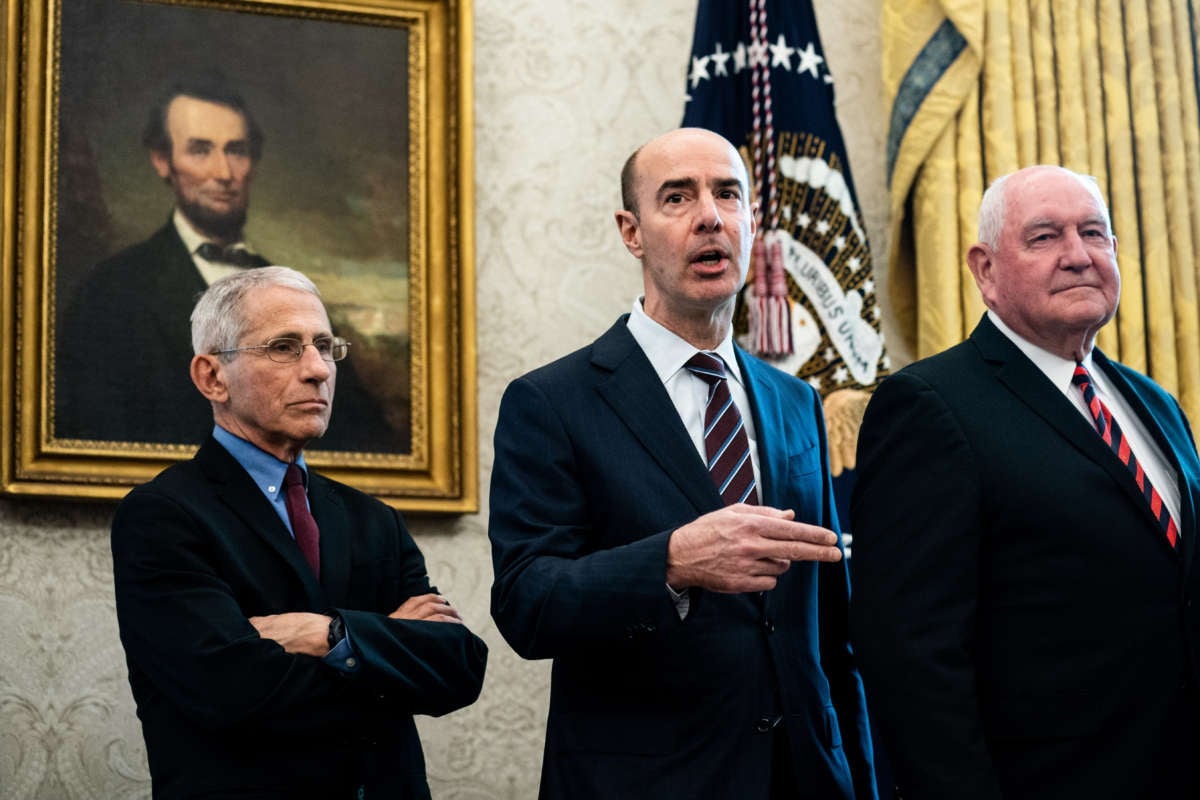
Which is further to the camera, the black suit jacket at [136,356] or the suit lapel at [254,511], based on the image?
the black suit jacket at [136,356]

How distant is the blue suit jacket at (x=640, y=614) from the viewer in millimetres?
2748

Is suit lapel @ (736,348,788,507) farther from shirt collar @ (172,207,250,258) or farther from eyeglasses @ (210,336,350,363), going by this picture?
shirt collar @ (172,207,250,258)

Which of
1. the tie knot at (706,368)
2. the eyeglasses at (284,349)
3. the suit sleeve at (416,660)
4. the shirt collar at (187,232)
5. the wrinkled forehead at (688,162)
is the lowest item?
the suit sleeve at (416,660)

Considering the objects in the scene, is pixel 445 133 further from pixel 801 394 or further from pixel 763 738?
pixel 763 738

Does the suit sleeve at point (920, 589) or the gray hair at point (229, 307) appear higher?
the gray hair at point (229, 307)

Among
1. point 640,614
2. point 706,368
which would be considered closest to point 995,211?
point 706,368

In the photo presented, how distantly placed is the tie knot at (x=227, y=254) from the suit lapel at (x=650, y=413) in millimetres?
1487

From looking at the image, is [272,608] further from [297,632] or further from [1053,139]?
[1053,139]

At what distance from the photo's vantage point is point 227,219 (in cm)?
430

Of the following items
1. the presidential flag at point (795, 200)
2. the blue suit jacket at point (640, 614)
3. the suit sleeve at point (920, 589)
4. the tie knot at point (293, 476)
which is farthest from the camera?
the presidential flag at point (795, 200)

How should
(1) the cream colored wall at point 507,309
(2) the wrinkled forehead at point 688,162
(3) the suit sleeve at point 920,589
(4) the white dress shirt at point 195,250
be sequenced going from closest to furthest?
(3) the suit sleeve at point 920,589 → (2) the wrinkled forehead at point 688,162 → (1) the cream colored wall at point 507,309 → (4) the white dress shirt at point 195,250

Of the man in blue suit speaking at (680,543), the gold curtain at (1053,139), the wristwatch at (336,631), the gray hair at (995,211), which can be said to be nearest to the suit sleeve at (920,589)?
the man in blue suit speaking at (680,543)

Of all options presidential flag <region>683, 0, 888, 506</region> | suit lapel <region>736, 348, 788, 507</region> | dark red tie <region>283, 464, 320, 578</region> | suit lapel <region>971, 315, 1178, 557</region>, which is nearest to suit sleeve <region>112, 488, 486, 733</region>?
dark red tie <region>283, 464, 320, 578</region>

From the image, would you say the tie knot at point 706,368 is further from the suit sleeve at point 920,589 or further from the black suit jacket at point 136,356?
the black suit jacket at point 136,356
